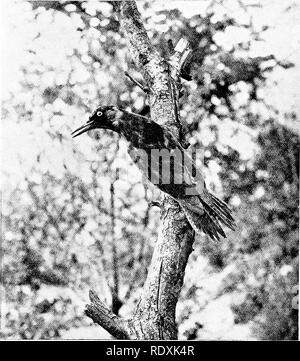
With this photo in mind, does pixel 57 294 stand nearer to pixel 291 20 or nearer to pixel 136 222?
pixel 136 222

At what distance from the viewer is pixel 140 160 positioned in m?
1.79

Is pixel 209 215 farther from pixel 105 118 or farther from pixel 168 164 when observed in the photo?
pixel 105 118

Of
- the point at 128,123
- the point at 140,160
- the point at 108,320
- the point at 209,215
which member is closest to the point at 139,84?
the point at 128,123

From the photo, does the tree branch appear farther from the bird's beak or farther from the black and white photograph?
the bird's beak

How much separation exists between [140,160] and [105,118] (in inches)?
→ 8.2

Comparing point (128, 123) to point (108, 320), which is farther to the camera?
point (128, 123)

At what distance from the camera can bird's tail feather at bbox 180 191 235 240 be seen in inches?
67.4

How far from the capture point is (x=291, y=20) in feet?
6.37

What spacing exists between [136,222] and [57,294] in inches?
16.0

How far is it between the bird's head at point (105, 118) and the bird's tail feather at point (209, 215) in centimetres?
39

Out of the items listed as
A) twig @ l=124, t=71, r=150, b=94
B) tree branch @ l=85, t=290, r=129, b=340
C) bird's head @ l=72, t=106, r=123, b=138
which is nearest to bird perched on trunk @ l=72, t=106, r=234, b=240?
bird's head @ l=72, t=106, r=123, b=138

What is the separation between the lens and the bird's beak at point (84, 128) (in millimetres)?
1864

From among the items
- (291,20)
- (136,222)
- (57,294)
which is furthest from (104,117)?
(291,20)

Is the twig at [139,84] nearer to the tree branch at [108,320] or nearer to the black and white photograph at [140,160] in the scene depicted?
the black and white photograph at [140,160]
